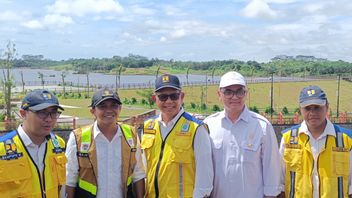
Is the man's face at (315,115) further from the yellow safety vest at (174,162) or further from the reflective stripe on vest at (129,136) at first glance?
the reflective stripe on vest at (129,136)

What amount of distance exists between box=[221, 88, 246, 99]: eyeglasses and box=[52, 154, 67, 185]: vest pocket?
162 centimetres

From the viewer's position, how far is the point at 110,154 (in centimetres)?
418

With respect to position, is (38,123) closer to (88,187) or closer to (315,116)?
(88,187)

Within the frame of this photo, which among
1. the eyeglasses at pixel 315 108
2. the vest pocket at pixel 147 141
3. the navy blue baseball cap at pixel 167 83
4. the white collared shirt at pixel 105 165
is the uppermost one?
the navy blue baseball cap at pixel 167 83

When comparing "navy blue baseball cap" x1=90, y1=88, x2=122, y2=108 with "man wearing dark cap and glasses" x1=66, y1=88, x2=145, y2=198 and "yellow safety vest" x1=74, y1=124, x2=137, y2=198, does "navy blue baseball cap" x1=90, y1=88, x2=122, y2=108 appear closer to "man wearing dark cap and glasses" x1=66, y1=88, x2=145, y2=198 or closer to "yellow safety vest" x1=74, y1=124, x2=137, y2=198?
"man wearing dark cap and glasses" x1=66, y1=88, x2=145, y2=198

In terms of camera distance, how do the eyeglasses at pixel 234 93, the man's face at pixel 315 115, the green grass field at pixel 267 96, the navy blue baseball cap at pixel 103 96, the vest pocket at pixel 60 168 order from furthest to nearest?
the green grass field at pixel 267 96 → the eyeglasses at pixel 234 93 → the man's face at pixel 315 115 → the navy blue baseball cap at pixel 103 96 → the vest pocket at pixel 60 168

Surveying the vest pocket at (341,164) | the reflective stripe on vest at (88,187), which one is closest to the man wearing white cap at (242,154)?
the vest pocket at (341,164)

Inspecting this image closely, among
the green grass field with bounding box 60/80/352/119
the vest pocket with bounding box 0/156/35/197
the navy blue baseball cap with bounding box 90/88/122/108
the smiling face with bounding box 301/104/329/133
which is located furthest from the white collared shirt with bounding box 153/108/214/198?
the green grass field with bounding box 60/80/352/119

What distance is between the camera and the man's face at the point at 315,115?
13.9 feet

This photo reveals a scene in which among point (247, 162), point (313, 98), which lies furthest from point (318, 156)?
point (247, 162)

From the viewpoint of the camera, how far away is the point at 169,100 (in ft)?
14.1

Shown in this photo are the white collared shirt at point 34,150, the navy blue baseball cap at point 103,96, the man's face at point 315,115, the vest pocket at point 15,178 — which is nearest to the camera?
the vest pocket at point 15,178

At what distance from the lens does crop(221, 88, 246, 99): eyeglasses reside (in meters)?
4.33

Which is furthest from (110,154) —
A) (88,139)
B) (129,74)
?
(129,74)
